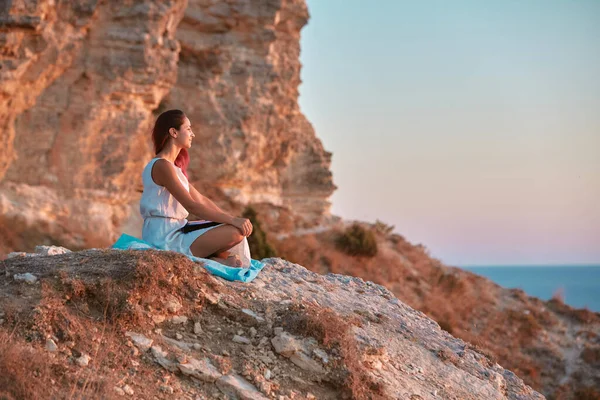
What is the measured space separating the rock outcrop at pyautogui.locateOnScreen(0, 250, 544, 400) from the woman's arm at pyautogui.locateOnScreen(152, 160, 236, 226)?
1.93 feet

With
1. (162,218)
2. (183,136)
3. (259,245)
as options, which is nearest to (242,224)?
(162,218)

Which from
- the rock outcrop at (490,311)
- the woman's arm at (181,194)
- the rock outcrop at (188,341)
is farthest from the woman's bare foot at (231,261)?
the rock outcrop at (490,311)

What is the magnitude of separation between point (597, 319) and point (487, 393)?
17455 mm

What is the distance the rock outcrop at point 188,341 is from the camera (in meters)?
4.54

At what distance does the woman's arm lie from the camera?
625 centimetres

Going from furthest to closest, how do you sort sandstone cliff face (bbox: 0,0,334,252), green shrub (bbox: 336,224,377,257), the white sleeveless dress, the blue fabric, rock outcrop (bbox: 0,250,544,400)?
1. green shrub (bbox: 336,224,377,257)
2. sandstone cliff face (bbox: 0,0,334,252)
3. the white sleeveless dress
4. the blue fabric
5. rock outcrop (bbox: 0,250,544,400)

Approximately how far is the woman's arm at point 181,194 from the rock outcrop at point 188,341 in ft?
1.93

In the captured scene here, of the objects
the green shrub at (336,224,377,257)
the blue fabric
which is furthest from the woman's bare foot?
the green shrub at (336,224,377,257)

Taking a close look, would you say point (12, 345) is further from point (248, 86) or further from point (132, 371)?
point (248, 86)

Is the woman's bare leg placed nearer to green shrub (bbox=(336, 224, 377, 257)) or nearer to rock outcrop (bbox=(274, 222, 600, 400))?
rock outcrop (bbox=(274, 222, 600, 400))

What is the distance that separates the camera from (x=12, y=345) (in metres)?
4.34

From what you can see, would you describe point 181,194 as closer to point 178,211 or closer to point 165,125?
point 178,211

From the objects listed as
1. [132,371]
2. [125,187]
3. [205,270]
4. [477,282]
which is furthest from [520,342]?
[132,371]

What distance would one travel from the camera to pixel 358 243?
2492 cm
